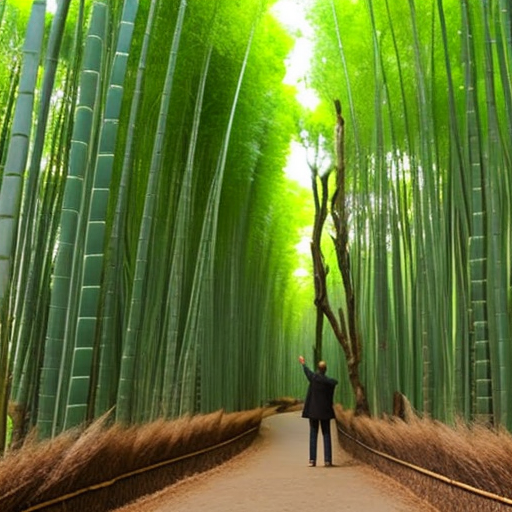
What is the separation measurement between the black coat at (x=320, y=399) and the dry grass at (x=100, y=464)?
86 centimetres

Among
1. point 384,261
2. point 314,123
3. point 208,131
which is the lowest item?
point 384,261

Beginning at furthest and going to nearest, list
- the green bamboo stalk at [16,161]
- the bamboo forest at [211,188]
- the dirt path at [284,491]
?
1. the dirt path at [284,491]
2. the bamboo forest at [211,188]
3. the green bamboo stalk at [16,161]

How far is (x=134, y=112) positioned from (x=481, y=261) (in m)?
2.01

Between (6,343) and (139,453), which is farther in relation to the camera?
(139,453)

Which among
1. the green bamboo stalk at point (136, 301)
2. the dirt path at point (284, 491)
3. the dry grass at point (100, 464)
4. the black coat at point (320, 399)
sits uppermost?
Answer: the green bamboo stalk at point (136, 301)

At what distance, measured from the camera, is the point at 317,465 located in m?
4.95

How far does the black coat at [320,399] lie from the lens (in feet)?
15.6

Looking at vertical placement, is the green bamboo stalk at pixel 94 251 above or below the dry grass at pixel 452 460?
above

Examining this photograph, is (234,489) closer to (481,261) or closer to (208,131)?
(481,261)

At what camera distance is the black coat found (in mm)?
4750

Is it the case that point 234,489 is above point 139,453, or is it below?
below

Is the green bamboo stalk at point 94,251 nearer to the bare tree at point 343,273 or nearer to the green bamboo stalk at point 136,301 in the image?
the green bamboo stalk at point 136,301

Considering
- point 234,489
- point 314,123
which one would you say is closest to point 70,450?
point 234,489

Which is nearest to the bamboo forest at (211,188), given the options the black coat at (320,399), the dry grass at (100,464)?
the dry grass at (100,464)
